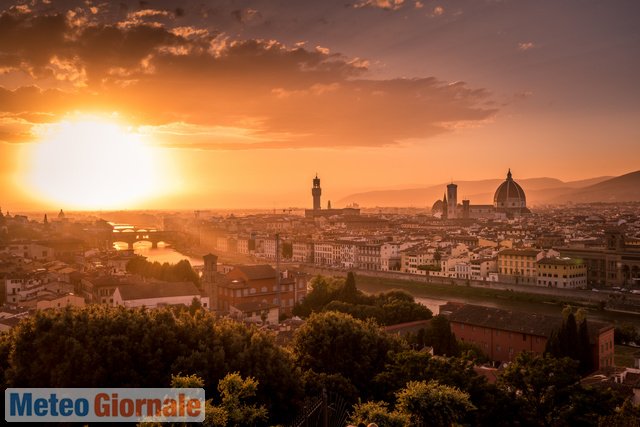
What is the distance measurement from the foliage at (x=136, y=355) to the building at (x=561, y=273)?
857 inches

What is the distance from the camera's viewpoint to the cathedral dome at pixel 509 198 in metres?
78.3

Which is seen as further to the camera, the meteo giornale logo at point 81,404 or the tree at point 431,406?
the meteo giornale logo at point 81,404

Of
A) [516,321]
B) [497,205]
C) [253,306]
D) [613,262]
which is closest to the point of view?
[516,321]

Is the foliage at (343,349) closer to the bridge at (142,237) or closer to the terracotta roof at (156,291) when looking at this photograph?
the terracotta roof at (156,291)

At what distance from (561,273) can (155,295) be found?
18.2m

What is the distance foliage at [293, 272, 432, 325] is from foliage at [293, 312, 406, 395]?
631 cm

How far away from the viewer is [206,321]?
804 centimetres

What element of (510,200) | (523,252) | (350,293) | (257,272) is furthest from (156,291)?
(510,200)

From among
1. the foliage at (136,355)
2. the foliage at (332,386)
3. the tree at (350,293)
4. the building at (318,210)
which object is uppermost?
the building at (318,210)

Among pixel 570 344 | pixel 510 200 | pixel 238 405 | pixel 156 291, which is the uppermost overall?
pixel 510 200

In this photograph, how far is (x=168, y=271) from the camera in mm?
23250

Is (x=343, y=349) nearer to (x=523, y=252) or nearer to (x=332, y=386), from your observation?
(x=332, y=386)

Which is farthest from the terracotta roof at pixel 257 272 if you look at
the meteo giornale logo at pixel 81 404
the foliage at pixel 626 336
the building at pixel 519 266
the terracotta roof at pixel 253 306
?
the building at pixel 519 266

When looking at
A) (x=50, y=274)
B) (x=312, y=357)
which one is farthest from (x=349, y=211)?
(x=312, y=357)
